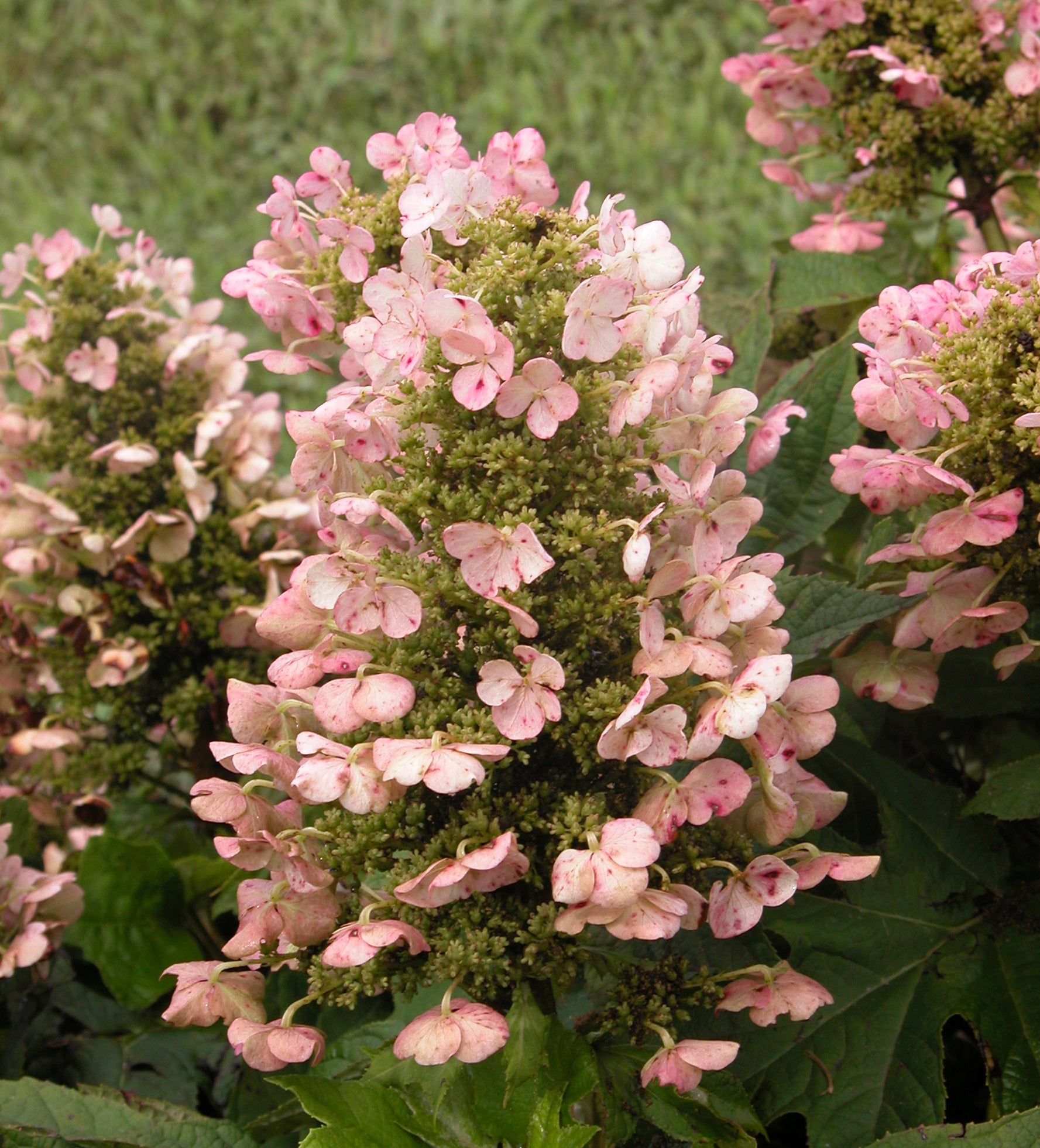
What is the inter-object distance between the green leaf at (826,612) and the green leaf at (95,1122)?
595mm

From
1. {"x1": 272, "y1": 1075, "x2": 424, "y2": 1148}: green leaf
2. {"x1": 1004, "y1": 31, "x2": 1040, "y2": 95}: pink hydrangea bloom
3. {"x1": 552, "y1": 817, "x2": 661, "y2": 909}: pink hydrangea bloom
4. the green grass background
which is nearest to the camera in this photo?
{"x1": 552, "y1": 817, "x2": 661, "y2": 909}: pink hydrangea bloom

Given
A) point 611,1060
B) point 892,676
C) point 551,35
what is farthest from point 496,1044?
point 551,35

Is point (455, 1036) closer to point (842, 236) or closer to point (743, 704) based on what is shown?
point (743, 704)

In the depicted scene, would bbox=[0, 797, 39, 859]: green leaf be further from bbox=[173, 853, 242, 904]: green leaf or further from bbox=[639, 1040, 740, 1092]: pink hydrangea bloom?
bbox=[639, 1040, 740, 1092]: pink hydrangea bloom

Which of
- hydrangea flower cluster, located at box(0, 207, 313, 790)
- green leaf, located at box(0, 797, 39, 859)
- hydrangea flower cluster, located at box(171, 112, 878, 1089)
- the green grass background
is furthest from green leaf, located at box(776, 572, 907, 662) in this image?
the green grass background

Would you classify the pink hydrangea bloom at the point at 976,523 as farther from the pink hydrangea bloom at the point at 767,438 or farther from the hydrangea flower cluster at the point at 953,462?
the pink hydrangea bloom at the point at 767,438

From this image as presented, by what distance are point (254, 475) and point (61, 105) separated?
14.3 feet

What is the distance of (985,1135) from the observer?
859mm

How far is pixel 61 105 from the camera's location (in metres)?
5.07

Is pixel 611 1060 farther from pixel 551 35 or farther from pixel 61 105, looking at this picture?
pixel 61 105

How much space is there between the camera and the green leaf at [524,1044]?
2.71ft

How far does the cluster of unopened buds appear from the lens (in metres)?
1.17

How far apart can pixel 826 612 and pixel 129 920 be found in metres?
0.82

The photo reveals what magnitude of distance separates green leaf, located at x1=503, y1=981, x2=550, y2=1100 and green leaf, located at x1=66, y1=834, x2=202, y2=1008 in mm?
597
